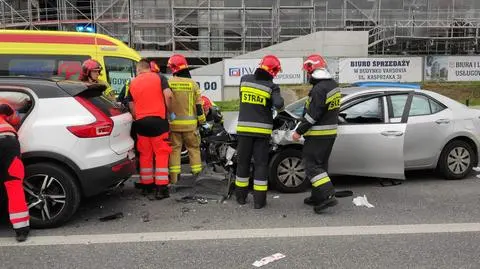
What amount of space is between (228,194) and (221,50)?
20535mm

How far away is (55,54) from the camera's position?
8836mm

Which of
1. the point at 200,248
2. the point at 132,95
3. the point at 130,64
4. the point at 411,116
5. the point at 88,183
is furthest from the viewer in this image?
the point at 130,64

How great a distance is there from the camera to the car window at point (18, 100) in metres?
5.07

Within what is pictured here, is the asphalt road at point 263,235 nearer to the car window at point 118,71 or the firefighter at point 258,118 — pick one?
the firefighter at point 258,118

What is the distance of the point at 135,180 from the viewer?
7.06 m

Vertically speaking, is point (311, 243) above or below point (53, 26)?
below

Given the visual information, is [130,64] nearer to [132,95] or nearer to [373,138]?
[132,95]

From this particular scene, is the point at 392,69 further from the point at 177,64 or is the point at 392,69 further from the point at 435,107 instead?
the point at 177,64

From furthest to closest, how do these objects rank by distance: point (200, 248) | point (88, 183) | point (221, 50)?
point (221, 50), point (88, 183), point (200, 248)

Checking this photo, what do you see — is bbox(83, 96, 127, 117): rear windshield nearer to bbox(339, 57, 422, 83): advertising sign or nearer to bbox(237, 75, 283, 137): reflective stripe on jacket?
bbox(237, 75, 283, 137): reflective stripe on jacket

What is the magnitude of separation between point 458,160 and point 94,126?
489 centimetres

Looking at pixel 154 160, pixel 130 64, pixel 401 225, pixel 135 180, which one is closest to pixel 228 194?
pixel 154 160

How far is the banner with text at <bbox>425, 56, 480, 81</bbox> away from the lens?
2130cm

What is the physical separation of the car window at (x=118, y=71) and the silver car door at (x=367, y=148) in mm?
4577
